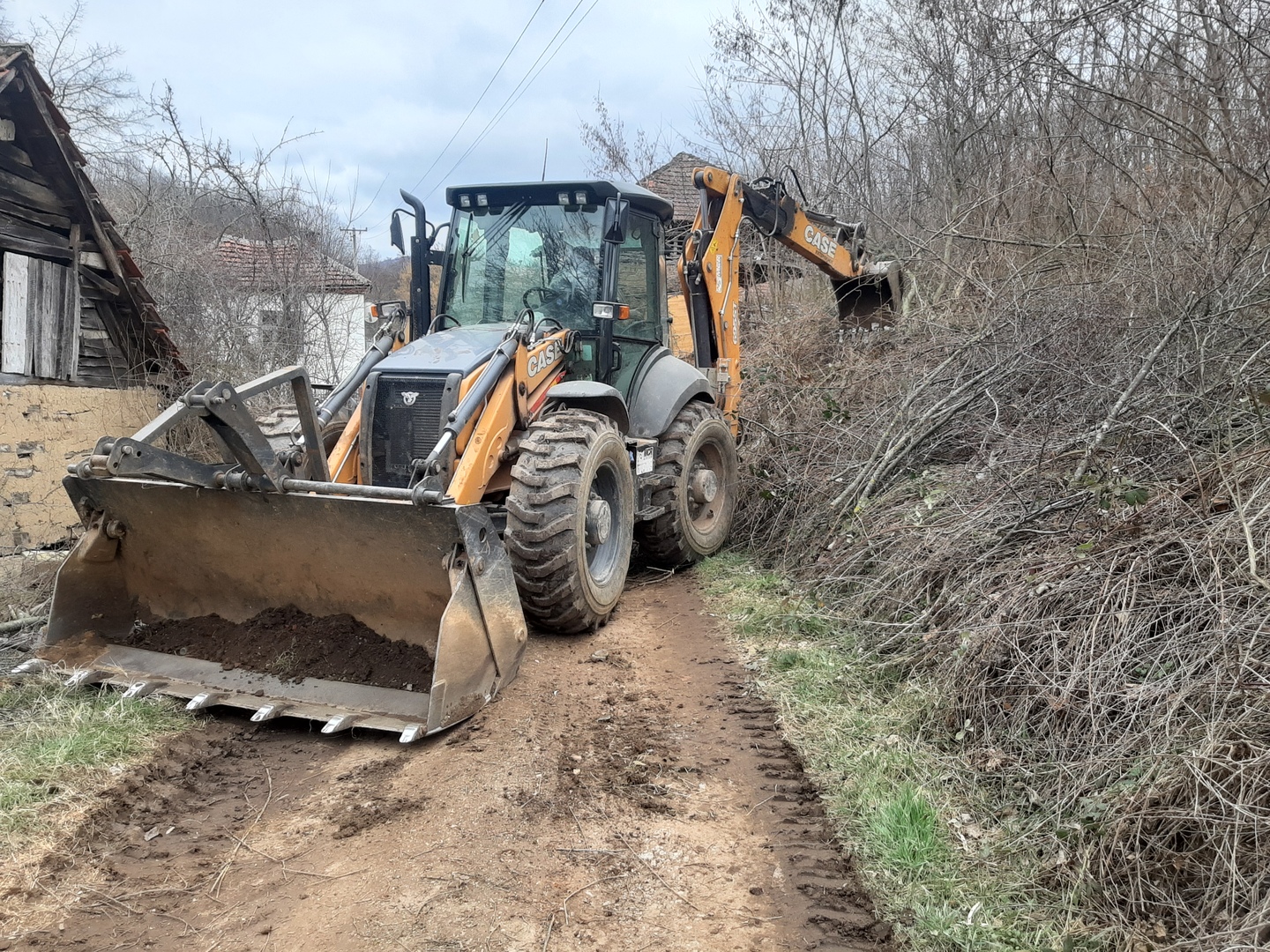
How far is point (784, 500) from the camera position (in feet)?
23.1

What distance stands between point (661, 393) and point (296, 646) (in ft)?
10.3

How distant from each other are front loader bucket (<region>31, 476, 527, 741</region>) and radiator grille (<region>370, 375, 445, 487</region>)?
0.89 meters

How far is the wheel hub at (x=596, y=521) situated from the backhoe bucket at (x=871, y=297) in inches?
191

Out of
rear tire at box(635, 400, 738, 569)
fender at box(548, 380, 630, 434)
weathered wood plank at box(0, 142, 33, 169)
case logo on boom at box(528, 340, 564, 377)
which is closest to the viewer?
case logo on boom at box(528, 340, 564, 377)

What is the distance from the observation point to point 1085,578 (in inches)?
143

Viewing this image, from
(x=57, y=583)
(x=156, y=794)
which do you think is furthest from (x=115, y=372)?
(x=156, y=794)

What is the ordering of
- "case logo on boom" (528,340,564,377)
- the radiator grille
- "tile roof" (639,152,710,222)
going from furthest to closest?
"tile roof" (639,152,710,222), "case logo on boom" (528,340,564,377), the radiator grille

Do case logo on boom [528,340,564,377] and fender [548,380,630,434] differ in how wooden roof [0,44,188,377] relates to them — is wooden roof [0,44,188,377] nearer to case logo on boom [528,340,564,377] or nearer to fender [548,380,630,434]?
case logo on boom [528,340,564,377]

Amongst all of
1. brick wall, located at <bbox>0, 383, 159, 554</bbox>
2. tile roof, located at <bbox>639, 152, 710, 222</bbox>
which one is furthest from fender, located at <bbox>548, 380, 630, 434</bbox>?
tile roof, located at <bbox>639, 152, 710, 222</bbox>

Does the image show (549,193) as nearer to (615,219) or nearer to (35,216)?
(615,219)

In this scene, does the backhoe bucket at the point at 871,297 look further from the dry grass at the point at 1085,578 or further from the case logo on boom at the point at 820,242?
the dry grass at the point at 1085,578

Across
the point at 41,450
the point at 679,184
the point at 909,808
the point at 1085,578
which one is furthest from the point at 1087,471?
the point at 679,184

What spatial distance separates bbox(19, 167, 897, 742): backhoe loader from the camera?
4113 mm

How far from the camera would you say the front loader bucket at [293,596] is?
3984 millimetres
